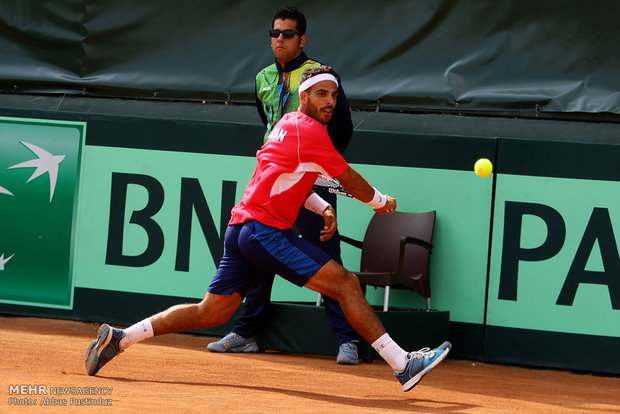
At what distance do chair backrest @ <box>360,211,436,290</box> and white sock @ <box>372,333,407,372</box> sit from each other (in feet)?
5.53

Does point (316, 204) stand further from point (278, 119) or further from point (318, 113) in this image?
point (278, 119)

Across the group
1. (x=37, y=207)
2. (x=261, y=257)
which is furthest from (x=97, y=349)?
(x=37, y=207)

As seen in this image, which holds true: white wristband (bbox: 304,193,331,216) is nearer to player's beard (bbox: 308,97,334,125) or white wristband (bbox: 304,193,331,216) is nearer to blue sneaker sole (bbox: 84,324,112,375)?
player's beard (bbox: 308,97,334,125)

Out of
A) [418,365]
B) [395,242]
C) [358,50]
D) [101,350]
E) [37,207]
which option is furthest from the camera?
[37,207]

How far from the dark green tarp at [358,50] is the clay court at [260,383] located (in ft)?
6.34

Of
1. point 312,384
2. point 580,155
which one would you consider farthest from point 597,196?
point 312,384

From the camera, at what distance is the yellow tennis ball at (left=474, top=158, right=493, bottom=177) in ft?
20.3

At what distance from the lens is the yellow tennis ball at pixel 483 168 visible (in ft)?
20.3

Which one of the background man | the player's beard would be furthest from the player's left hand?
the background man

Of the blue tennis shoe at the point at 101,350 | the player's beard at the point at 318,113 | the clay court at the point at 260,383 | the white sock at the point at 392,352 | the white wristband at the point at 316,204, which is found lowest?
the clay court at the point at 260,383

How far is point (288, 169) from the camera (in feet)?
16.0

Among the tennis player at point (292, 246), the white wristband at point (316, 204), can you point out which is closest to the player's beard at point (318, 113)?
the tennis player at point (292, 246)

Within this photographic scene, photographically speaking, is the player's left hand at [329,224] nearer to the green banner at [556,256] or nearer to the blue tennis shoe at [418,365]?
the blue tennis shoe at [418,365]

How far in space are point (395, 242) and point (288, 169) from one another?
70.1 inches
